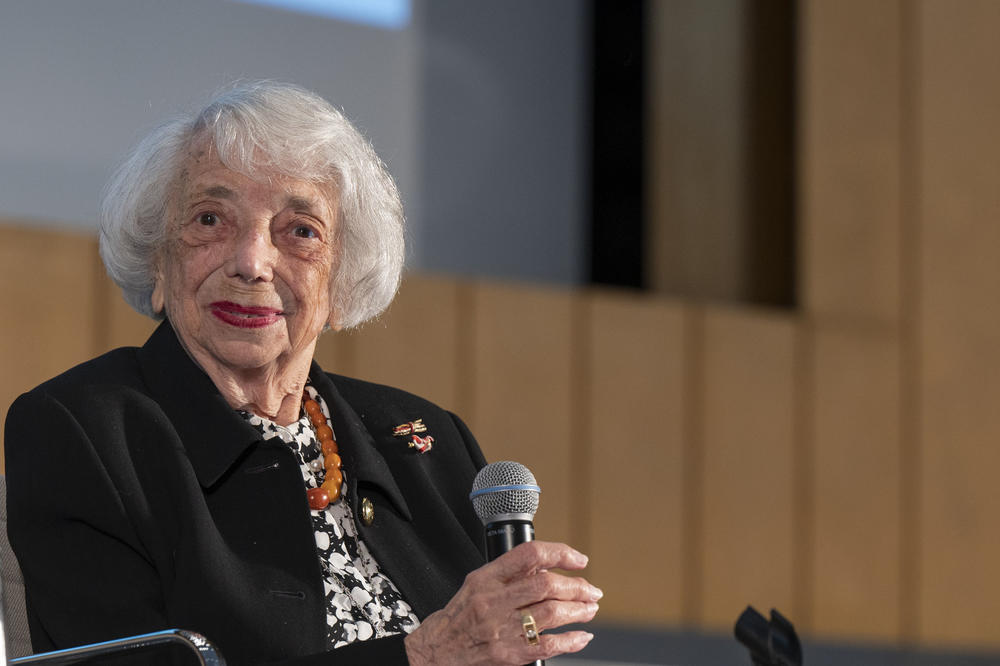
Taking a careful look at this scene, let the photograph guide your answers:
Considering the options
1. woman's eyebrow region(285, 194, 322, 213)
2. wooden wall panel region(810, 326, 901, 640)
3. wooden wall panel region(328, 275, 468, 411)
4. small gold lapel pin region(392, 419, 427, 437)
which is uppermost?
woman's eyebrow region(285, 194, 322, 213)

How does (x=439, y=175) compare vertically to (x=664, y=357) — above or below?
above

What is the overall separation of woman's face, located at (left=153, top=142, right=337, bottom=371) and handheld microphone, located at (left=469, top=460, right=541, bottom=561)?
0.55 meters

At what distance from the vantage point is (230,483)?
Answer: 1768 millimetres

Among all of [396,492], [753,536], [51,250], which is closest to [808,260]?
[753,536]

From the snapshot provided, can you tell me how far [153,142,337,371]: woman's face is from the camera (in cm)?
190

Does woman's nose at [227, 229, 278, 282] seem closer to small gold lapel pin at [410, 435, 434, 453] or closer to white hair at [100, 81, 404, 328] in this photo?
white hair at [100, 81, 404, 328]

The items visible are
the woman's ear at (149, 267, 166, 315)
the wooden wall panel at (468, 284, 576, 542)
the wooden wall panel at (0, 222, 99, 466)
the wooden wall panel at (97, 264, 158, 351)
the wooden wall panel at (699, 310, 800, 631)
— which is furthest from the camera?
the wooden wall panel at (699, 310, 800, 631)

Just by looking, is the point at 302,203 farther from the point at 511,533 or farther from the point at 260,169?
the point at 511,533

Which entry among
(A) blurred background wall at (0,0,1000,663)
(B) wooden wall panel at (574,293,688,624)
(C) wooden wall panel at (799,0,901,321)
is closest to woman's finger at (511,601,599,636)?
(A) blurred background wall at (0,0,1000,663)

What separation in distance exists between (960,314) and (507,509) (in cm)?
493

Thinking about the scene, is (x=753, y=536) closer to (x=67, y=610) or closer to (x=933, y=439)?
(x=933, y=439)

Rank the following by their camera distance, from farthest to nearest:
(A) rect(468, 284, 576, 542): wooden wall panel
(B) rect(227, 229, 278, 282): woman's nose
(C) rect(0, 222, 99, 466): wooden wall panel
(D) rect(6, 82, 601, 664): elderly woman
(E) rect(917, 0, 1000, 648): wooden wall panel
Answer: (E) rect(917, 0, 1000, 648): wooden wall panel < (A) rect(468, 284, 576, 542): wooden wall panel < (C) rect(0, 222, 99, 466): wooden wall panel < (B) rect(227, 229, 278, 282): woman's nose < (D) rect(6, 82, 601, 664): elderly woman

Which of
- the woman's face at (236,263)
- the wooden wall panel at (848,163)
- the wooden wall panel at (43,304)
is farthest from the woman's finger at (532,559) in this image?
the wooden wall panel at (848,163)

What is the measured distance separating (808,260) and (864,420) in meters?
0.72
